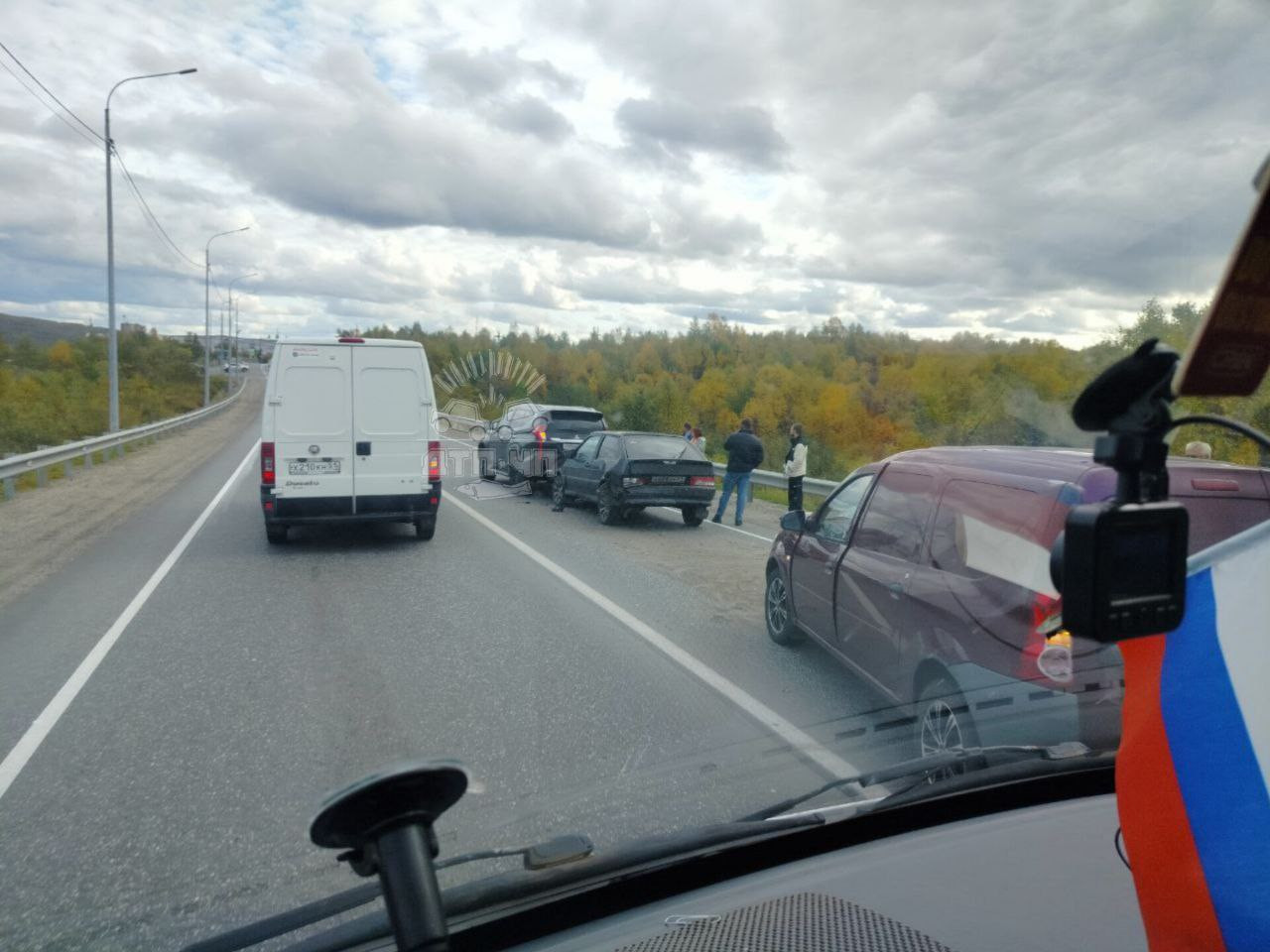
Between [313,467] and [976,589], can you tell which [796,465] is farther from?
[976,589]

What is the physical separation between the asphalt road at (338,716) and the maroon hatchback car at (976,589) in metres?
0.40

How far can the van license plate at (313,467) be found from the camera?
11.7 meters

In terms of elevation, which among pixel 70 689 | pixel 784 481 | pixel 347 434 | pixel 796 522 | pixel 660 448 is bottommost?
pixel 70 689

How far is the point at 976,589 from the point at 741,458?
11520 mm

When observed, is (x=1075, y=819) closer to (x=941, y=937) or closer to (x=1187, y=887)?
(x=941, y=937)

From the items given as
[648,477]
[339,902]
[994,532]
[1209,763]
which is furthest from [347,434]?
[1209,763]

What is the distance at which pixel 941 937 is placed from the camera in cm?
207

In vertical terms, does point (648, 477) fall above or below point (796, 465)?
below

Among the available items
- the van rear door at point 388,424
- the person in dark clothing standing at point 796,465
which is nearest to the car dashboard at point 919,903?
the van rear door at point 388,424

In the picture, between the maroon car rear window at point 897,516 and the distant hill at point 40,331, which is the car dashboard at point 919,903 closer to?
the maroon car rear window at point 897,516

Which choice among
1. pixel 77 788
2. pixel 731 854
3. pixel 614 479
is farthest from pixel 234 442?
pixel 731 854

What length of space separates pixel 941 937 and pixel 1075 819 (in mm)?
947

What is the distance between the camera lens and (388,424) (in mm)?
12086

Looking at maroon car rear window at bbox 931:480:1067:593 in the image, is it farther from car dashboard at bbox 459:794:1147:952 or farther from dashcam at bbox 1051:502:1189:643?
dashcam at bbox 1051:502:1189:643
